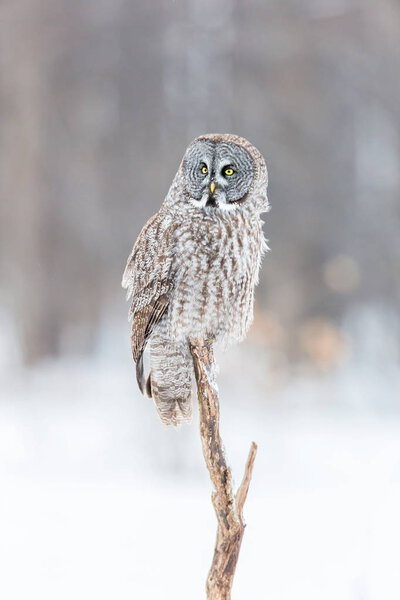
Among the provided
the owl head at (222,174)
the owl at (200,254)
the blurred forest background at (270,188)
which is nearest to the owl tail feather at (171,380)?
the owl at (200,254)

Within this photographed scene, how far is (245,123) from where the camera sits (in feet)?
12.1

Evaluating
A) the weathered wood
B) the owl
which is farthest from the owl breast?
the weathered wood

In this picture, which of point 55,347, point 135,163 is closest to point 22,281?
point 55,347

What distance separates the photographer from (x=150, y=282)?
1.79 metres

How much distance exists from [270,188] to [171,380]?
6.55 feet

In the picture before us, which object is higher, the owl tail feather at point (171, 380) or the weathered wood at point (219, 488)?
the owl tail feather at point (171, 380)

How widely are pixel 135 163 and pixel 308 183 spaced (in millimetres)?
984

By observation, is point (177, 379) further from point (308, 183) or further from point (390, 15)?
point (390, 15)

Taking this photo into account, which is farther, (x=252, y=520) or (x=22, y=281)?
(x=22, y=281)

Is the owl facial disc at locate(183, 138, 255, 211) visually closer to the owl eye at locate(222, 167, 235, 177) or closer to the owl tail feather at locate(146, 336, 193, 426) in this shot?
the owl eye at locate(222, 167, 235, 177)

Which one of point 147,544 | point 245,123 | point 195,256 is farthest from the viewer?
point 245,123

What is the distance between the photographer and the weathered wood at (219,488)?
66.6 inches

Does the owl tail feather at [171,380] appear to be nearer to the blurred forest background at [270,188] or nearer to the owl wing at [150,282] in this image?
the owl wing at [150,282]

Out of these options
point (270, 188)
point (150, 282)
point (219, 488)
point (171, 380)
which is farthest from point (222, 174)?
point (270, 188)
